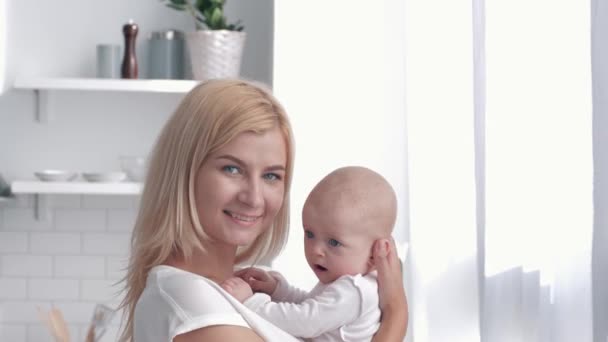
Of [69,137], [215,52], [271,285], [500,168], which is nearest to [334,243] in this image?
[271,285]

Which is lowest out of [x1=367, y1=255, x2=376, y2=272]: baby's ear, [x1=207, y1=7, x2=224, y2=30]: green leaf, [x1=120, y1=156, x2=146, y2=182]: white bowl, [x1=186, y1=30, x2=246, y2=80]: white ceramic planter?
[x1=367, y1=255, x2=376, y2=272]: baby's ear

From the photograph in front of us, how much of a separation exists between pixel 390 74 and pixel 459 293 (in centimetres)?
100

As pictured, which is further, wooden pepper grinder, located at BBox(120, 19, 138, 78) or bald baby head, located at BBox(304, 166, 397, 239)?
wooden pepper grinder, located at BBox(120, 19, 138, 78)

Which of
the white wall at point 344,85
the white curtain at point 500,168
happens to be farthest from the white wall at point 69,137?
the white curtain at point 500,168

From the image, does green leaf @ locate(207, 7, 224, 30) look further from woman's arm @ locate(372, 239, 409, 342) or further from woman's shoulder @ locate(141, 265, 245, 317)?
woman's shoulder @ locate(141, 265, 245, 317)

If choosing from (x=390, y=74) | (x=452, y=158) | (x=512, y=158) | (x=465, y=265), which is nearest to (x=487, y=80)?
(x=512, y=158)

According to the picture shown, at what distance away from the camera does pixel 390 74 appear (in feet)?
13.7

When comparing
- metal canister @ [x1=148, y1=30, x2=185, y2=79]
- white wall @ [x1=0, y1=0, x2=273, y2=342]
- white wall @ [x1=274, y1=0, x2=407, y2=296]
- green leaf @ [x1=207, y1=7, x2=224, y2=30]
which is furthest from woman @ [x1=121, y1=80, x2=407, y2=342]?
white wall @ [x1=0, y1=0, x2=273, y2=342]

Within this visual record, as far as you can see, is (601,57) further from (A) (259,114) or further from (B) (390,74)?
(B) (390,74)

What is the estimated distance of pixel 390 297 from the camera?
2035 mm

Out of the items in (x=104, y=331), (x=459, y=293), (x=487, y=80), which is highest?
(x=487, y=80)

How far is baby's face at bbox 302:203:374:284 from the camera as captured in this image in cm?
210

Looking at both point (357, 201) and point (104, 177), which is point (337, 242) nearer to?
point (357, 201)

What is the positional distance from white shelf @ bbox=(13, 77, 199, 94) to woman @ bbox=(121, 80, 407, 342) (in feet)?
8.10
